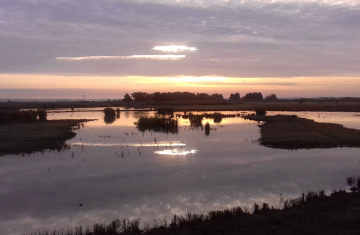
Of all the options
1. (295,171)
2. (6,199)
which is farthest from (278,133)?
(6,199)

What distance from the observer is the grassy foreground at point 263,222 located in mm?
7969

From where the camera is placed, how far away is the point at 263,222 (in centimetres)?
851

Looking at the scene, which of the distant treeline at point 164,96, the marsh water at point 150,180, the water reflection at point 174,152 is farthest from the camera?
the distant treeline at point 164,96

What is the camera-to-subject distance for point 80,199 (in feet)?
38.1

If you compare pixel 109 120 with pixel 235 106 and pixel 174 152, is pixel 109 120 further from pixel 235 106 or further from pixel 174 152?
pixel 235 106

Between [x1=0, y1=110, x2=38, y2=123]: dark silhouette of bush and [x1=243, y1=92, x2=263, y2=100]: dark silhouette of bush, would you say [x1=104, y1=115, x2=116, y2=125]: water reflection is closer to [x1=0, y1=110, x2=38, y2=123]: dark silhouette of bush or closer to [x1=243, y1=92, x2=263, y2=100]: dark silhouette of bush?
[x1=0, y1=110, x2=38, y2=123]: dark silhouette of bush

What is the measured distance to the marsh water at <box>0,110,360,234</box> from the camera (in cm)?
1035

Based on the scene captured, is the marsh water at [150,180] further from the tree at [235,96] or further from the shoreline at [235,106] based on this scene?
the tree at [235,96]

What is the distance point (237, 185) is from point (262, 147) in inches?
387

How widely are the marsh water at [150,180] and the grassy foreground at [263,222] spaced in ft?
2.76

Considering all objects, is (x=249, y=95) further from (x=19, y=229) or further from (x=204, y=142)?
(x=19, y=229)

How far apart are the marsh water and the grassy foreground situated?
841 millimetres

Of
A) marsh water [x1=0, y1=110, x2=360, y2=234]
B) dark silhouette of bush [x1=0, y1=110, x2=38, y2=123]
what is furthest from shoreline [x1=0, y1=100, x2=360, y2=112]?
marsh water [x1=0, y1=110, x2=360, y2=234]

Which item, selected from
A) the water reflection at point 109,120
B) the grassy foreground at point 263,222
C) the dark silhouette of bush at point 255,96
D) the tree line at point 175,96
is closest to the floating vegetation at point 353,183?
the grassy foreground at point 263,222
